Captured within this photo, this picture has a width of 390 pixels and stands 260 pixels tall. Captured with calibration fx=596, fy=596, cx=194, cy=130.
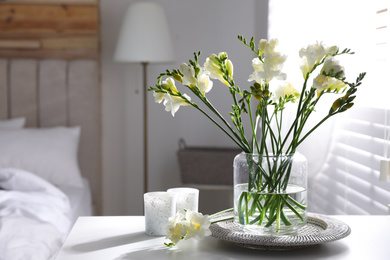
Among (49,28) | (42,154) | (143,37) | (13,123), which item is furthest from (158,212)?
(49,28)

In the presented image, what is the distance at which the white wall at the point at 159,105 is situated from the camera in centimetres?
379

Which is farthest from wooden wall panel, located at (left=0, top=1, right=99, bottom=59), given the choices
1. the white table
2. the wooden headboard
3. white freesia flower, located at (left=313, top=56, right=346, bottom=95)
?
white freesia flower, located at (left=313, top=56, right=346, bottom=95)

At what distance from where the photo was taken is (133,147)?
12.6 feet

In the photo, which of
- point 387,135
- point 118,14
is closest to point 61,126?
point 118,14

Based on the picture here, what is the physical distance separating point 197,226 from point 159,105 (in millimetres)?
2585

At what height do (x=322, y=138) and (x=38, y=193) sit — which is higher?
(x=322, y=138)

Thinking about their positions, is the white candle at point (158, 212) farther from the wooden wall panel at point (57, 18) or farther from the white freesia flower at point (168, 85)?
the wooden wall panel at point (57, 18)

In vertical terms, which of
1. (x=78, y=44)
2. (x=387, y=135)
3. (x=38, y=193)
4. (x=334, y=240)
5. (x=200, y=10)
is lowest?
(x=38, y=193)

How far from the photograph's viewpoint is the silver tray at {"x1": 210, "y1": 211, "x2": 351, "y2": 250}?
1.22 m

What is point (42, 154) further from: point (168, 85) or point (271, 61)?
point (271, 61)

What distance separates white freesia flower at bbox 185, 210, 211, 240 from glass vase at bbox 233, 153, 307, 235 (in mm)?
101

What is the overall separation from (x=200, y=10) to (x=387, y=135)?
2.14 metres

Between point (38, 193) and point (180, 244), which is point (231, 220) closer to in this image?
point (180, 244)

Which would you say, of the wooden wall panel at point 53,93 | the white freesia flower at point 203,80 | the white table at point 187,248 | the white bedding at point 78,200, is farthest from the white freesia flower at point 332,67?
the wooden wall panel at point 53,93
